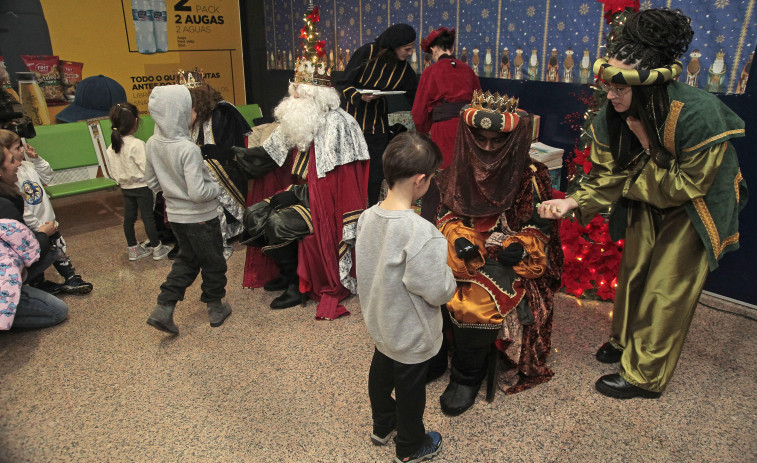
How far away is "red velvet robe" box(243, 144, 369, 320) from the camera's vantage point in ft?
10.6

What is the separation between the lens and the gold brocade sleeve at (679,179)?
2045 mm

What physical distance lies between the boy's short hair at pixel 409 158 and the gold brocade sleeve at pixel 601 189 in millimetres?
983

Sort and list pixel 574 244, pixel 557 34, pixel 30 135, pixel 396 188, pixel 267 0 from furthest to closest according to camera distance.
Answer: pixel 267 0, pixel 30 135, pixel 557 34, pixel 574 244, pixel 396 188

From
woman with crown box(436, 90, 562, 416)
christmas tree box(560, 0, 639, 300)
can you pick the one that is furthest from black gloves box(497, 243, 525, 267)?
christmas tree box(560, 0, 639, 300)

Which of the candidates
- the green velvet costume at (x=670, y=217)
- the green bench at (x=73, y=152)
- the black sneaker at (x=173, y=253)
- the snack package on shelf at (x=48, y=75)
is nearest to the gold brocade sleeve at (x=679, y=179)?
the green velvet costume at (x=670, y=217)

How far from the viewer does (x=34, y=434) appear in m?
2.30

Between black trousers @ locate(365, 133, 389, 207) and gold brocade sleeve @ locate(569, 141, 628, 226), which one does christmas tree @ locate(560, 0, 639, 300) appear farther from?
black trousers @ locate(365, 133, 389, 207)

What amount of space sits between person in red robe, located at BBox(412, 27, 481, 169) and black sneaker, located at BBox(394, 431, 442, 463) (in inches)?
93.4

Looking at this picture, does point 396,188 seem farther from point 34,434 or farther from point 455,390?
point 34,434

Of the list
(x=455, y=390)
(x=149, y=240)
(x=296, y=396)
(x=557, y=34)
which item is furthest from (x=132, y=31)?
(x=455, y=390)

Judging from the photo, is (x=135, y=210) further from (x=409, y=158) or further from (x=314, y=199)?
(x=409, y=158)

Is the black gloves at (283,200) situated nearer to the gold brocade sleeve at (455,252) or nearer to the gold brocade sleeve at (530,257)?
the gold brocade sleeve at (455,252)

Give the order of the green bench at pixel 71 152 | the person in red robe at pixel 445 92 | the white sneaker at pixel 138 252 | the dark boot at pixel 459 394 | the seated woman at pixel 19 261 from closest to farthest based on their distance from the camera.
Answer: the dark boot at pixel 459 394 < the seated woman at pixel 19 261 < the person in red robe at pixel 445 92 < the white sneaker at pixel 138 252 < the green bench at pixel 71 152

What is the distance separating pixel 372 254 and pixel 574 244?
2.16 m
